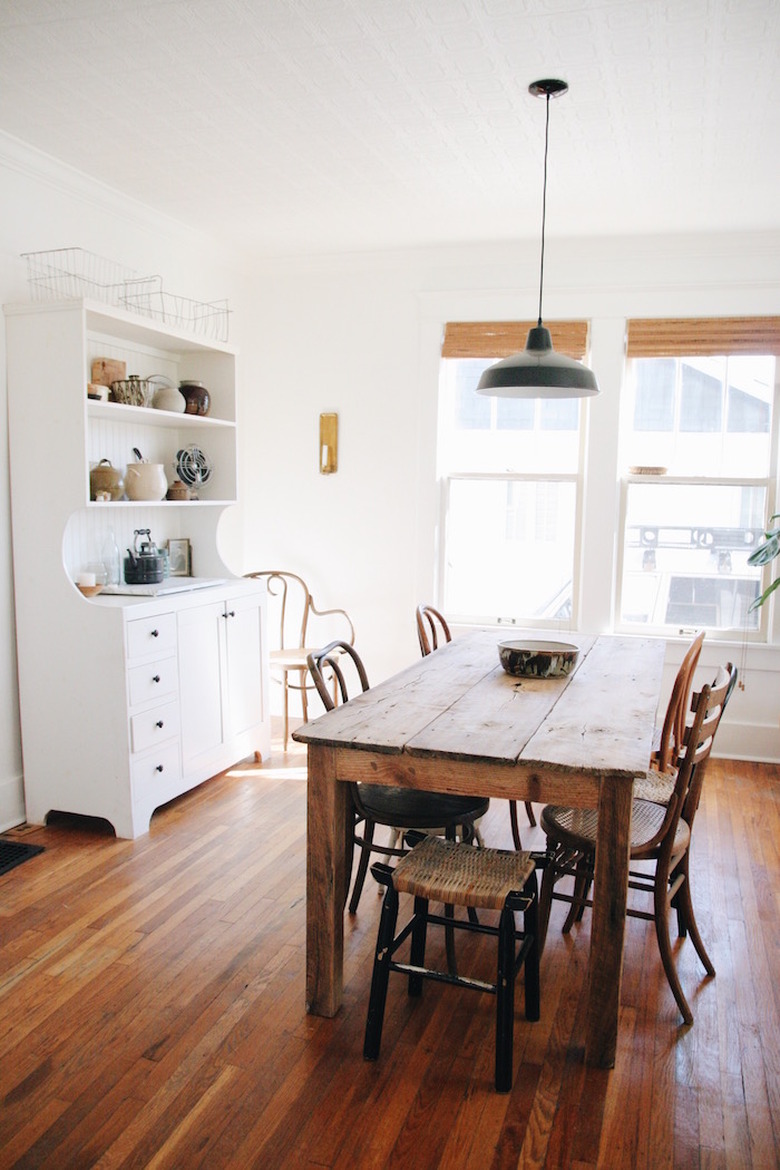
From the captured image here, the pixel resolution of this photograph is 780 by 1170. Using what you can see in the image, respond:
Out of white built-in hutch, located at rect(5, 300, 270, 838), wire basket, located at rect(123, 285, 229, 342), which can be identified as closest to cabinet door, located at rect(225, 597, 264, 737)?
white built-in hutch, located at rect(5, 300, 270, 838)

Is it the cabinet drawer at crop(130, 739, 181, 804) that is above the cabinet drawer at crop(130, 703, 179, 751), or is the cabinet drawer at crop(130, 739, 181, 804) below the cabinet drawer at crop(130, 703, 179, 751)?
below

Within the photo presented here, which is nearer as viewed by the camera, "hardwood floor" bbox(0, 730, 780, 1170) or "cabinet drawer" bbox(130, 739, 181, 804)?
"hardwood floor" bbox(0, 730, 780, 1170)

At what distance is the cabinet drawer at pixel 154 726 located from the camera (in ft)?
11.5

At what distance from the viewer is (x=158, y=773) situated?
12.0 ft

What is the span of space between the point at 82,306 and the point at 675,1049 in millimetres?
3087

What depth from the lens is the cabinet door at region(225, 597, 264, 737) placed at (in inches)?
166

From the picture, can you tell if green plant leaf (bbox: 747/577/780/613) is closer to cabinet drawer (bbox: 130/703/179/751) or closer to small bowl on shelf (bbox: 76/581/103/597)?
cabinet drawer (bbox: 130/703/179/751)

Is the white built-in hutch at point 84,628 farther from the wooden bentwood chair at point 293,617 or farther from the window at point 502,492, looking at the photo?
the window at point 502,492

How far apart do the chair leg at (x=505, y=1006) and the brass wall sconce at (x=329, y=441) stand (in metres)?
3.44

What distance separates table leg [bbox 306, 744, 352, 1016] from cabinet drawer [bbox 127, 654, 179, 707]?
1454 millimetres

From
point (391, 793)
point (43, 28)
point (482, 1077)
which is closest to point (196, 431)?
point (43, 28)

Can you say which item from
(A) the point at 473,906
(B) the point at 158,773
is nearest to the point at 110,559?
(B) the point at 158,773

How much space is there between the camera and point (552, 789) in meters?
2.12

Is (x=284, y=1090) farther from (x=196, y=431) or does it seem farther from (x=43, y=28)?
(x=196, y=431)
